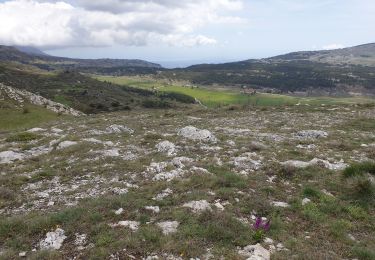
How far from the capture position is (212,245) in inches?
419

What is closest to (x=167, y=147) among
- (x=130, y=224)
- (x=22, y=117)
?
(x=130, y=224)

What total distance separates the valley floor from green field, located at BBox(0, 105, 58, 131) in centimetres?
2648

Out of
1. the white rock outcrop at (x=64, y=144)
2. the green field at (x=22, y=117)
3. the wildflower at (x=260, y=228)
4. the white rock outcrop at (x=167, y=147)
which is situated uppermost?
the white rock outcrop at (x=64, y=144)

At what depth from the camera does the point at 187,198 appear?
1391 centimetres

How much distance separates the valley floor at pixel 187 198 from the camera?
10.6 metres

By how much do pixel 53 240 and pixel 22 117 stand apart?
156ft

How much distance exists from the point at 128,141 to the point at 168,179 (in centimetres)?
968

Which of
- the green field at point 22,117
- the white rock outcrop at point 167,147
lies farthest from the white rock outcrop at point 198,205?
the green field at point 22,117

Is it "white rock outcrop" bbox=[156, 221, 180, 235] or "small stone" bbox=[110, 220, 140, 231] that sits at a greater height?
"small stone" bbox=[110, 220, 140, 231]

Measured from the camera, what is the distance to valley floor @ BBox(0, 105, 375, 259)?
10617 mm

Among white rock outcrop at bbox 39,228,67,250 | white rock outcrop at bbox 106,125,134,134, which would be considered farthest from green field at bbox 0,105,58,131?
white rock outcrop at bbox 39,228,67,250

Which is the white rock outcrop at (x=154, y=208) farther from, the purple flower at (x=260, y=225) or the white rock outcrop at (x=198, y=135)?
the white rock outcrop at (x=198, y=135)

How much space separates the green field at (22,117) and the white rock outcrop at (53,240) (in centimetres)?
4046

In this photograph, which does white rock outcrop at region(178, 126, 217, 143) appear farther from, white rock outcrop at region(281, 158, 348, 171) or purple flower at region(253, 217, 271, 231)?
purple flower at region(253, 217, 271, 231)
